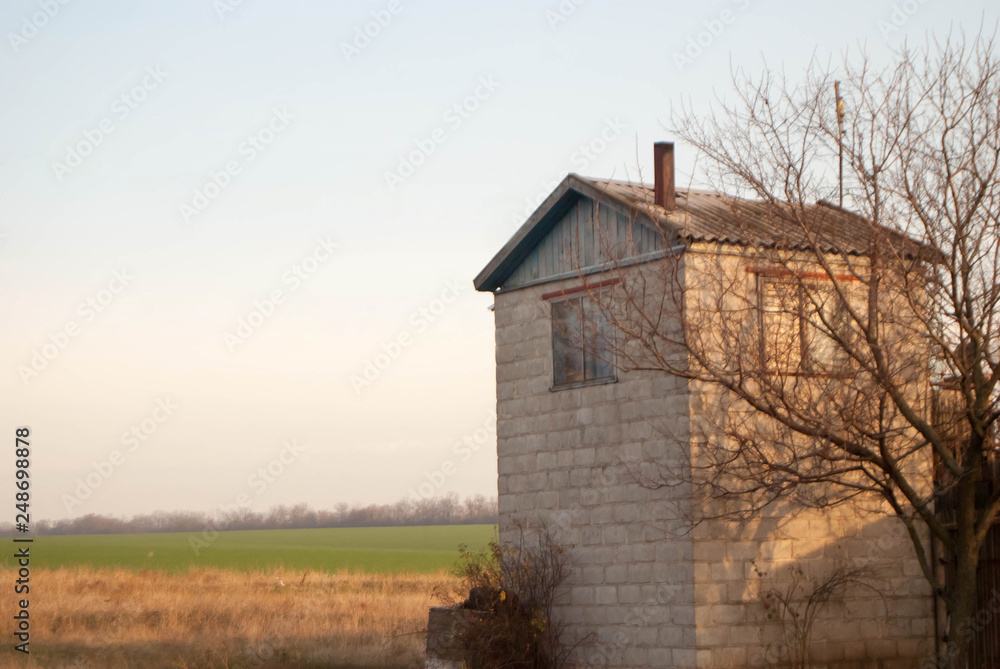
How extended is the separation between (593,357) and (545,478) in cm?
177

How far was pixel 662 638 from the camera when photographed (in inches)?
515

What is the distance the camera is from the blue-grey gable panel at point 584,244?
1384cm

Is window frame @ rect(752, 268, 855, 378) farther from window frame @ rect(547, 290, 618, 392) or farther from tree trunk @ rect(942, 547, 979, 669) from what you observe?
tree trunk @ rect(942, 547, 979, 669)

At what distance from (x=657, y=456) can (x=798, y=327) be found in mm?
2238

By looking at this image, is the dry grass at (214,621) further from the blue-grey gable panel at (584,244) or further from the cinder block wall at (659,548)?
the blue-grey gable panel at (584,244)

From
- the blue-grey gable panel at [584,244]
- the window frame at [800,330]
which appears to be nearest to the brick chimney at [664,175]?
the blue-grey gable panel at [584,244]

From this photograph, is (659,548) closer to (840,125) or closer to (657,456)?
(657,456)

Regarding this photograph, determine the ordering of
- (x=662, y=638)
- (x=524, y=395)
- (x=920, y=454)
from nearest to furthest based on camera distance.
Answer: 1. (x=662, y=638)
2. (x=920, y=454)
3. (x=524, y=395)

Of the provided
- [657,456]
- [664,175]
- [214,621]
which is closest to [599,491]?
[657,456]

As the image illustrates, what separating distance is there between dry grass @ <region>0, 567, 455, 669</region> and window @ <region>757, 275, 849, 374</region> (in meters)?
8.14

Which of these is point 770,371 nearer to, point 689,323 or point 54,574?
point 689,323

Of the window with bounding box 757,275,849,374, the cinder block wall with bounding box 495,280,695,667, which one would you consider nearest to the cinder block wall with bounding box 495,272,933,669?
the cinder block wall with bounding box 495,280,695,667

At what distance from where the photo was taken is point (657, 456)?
43.9 ft

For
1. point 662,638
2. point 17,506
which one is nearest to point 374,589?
point 17,506
